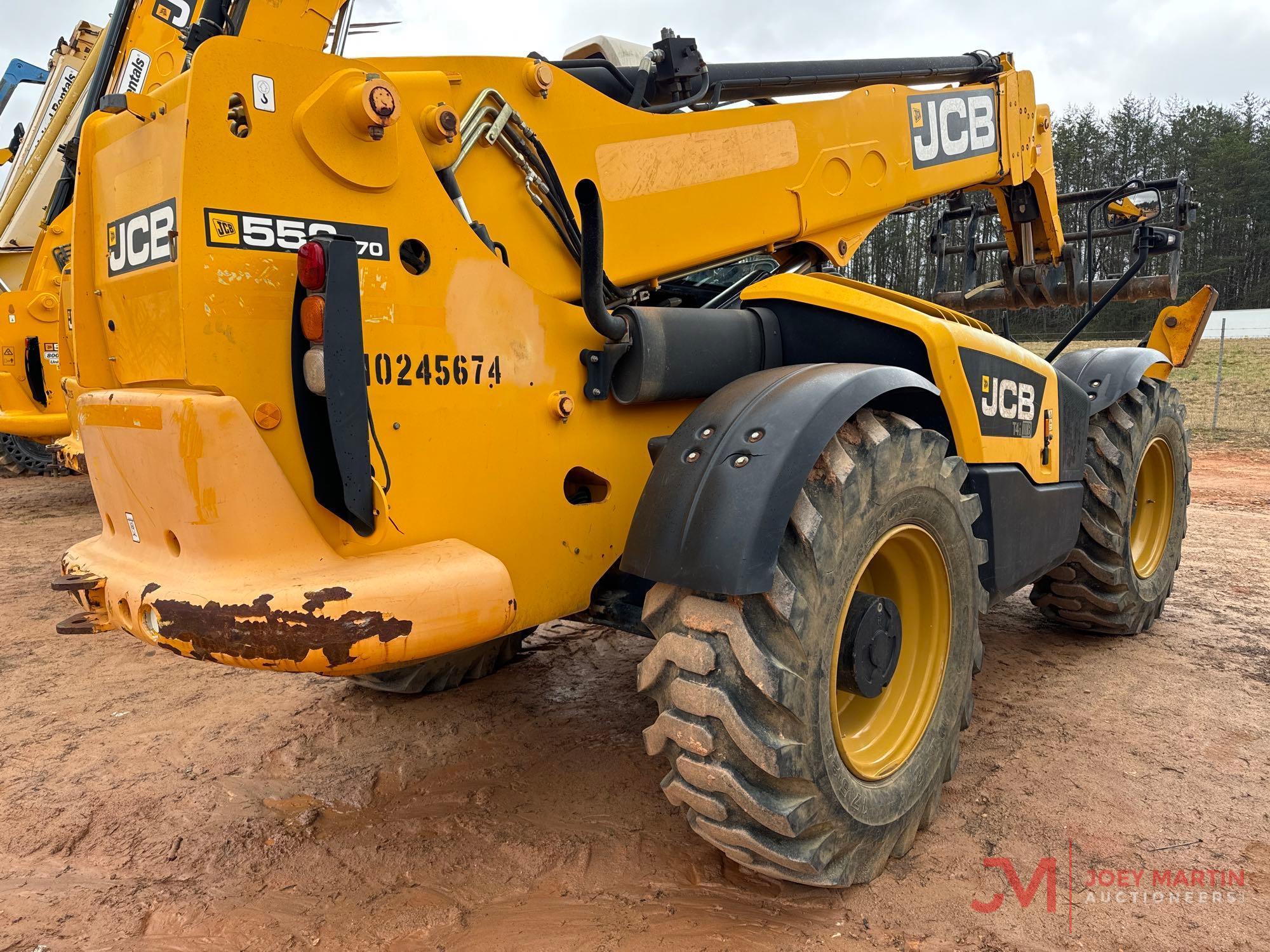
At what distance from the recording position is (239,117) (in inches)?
76.5

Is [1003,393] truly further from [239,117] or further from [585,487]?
[239,117]

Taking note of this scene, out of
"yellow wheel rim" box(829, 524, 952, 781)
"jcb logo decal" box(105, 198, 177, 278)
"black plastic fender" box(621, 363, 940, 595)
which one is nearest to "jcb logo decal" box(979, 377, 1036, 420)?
"yellow wheel rim" box(829, 524, 952, 781)

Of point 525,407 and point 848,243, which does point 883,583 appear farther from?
point 848,243

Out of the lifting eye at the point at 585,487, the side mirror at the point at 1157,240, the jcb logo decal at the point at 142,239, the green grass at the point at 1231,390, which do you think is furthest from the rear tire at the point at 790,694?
the green grass at the point at 1231,390

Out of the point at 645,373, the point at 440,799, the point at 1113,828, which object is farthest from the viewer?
the point at 440,799

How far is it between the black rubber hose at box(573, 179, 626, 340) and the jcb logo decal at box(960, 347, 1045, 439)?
4.18ft

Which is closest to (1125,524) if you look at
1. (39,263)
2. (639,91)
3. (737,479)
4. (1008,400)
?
(1008,400)

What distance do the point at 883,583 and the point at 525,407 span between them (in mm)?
1319

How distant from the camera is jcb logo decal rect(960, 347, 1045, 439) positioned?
3.08 meters

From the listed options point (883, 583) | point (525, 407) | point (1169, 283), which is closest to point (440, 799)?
point (525, 407)

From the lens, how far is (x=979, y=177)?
14.3 ft

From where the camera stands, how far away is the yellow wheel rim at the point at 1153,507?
488 centimetres

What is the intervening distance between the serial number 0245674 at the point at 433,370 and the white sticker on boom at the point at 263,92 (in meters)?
0.58

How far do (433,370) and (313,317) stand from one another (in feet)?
1.03
